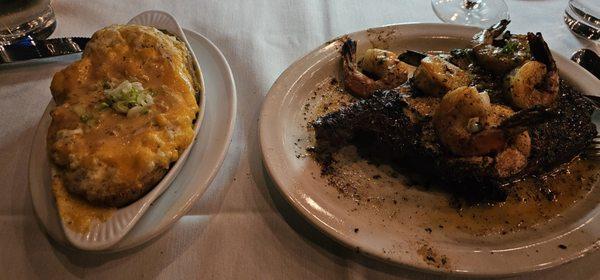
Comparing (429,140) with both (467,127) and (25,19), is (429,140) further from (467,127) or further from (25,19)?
(25,19)

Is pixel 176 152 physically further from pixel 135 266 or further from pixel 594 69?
pixel 594 69

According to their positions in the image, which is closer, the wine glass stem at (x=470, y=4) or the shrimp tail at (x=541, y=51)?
the shrimp tail at (x=541, y=51)

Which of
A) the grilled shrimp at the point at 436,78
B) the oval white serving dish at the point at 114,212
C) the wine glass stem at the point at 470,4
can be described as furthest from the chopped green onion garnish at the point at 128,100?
→ the wine glass stem at the point at 470,4

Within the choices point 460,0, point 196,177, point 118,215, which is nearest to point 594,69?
Answer: point 460,0

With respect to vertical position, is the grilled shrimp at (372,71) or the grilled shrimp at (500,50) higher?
the grilled shrimp at (500,50)

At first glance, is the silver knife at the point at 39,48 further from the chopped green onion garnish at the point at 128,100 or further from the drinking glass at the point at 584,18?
the drinking glass at the point at 584,18

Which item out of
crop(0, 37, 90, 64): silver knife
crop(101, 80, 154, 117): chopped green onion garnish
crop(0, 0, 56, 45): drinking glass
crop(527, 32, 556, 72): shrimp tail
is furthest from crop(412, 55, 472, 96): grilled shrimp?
crop(0, 0, 56, 45): drinking glass
